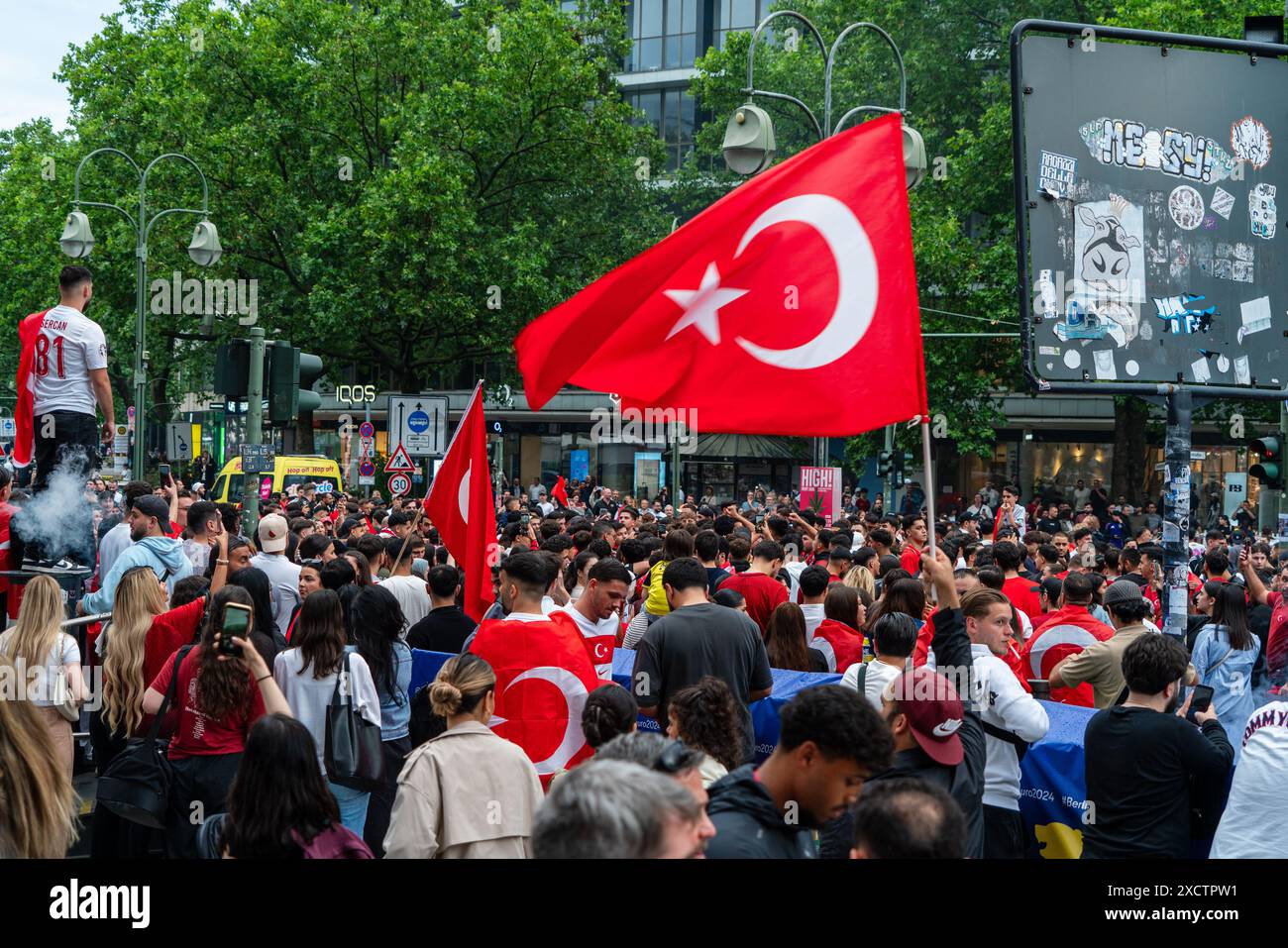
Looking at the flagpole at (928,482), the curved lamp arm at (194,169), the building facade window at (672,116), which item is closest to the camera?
the flagpole at (928,482)

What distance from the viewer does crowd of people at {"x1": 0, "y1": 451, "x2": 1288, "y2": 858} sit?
3.51 m

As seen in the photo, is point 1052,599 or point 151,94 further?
point 151,94

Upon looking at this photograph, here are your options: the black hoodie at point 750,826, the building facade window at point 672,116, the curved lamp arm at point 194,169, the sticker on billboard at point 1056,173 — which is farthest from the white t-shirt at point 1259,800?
the building facade window at point 672,116

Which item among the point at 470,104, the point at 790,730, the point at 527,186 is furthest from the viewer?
the point at 527,186

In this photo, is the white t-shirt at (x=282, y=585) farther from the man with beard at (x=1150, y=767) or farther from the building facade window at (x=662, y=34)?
the building facade window at (x=662, y=34)

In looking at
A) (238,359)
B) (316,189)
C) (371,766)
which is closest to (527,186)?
(316,189)

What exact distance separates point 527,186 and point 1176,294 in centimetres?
2553

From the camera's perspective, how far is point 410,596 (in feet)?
27.9

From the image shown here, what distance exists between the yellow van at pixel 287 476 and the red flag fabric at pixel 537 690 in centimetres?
2395

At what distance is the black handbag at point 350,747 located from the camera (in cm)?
567

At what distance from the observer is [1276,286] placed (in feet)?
26.4

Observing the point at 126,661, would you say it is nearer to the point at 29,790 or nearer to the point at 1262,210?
the point at 29,790

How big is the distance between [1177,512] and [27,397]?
6290 millimetres

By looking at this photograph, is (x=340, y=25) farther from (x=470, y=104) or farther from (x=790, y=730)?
(x=790, y=730)
